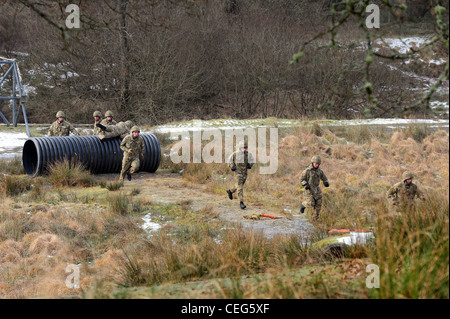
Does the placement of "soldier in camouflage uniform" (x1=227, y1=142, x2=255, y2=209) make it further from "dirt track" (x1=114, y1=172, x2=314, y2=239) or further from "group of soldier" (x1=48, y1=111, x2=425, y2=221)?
"dirt track" (x1=114, y1=172, x2=314, y2=239)

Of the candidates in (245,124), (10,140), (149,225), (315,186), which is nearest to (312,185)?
(315,186)

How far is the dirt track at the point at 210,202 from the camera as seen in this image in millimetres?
9867

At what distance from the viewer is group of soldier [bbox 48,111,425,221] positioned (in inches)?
362

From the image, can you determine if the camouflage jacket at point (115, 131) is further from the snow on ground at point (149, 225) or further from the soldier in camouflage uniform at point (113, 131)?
the snow on ground at point (149, 225)

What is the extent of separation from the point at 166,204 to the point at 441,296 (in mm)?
8052

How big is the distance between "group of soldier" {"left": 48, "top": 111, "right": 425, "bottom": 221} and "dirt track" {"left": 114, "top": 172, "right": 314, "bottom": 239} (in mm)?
273

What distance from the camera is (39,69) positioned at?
91.0ft

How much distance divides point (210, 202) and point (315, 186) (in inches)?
96.3

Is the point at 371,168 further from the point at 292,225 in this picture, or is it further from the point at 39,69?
the point at 39,69

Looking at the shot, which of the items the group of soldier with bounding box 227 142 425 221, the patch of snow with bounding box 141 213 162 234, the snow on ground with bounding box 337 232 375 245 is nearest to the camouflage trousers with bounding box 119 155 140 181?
the group of soldier with bounding box 227 142 425 221

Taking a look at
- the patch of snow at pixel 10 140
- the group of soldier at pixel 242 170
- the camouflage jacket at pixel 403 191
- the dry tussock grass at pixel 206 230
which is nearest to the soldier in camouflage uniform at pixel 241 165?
the group of soldier at pixel 242 170

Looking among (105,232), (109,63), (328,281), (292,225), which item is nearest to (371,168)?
(292,225)

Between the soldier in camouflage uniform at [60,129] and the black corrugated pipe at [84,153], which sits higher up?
the soldier in camouflage uniform at [60,129]

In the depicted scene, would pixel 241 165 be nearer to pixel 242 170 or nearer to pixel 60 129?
pixel 242 170
